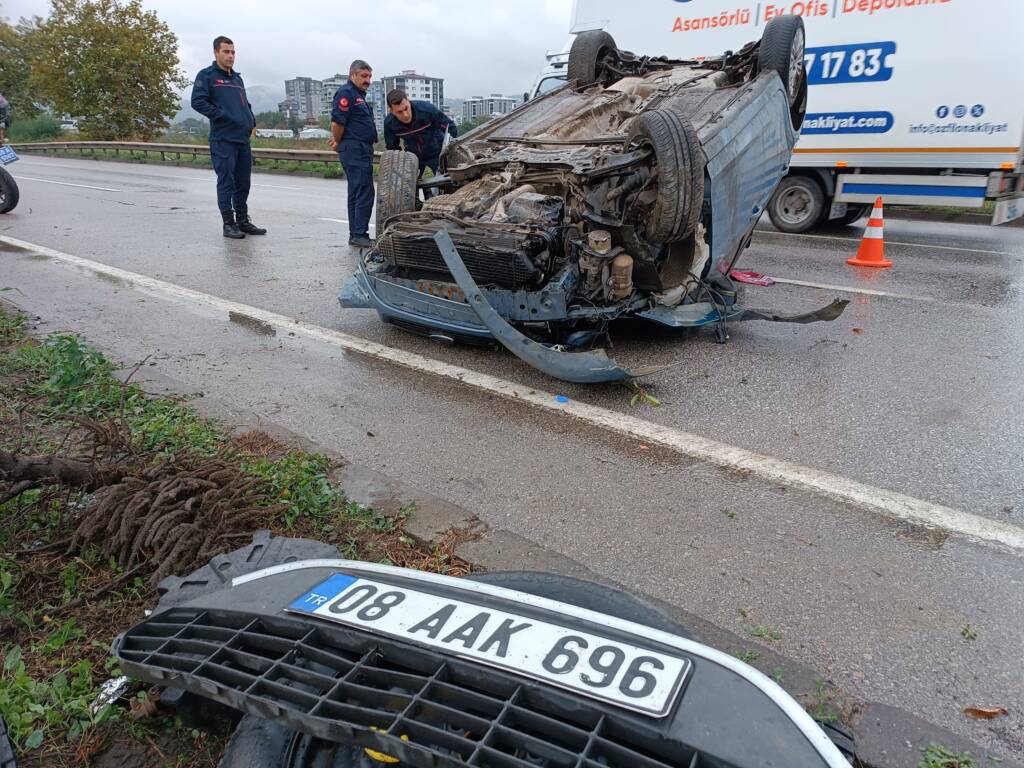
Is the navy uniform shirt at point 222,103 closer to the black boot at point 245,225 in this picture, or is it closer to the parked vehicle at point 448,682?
the black boot at point 245,225

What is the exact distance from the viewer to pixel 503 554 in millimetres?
2428

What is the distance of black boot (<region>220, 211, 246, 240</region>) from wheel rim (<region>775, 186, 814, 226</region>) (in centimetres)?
720

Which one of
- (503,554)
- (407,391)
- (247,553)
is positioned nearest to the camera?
(247,553)

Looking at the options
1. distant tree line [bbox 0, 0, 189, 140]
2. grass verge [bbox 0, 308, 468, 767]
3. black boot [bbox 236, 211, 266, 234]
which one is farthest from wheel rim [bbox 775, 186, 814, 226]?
distant tree line [bbox 0, 0, 189, 140]

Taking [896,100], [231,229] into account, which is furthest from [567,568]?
[896,100]

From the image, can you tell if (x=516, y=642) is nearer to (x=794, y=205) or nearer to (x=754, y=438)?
(x=754, y=438)

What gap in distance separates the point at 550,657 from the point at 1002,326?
17.3ft

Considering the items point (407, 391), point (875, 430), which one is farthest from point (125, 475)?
point (875, 430)

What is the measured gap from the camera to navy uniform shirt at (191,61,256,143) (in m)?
8.62

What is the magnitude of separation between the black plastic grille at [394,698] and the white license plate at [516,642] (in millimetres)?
28

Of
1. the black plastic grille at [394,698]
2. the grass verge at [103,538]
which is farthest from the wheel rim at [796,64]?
the black plastic grille at [394,698]

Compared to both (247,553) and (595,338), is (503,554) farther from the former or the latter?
(595,338)

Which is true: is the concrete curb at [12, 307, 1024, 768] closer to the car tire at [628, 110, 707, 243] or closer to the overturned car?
the overturned car

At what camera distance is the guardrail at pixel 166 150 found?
2018 cm
